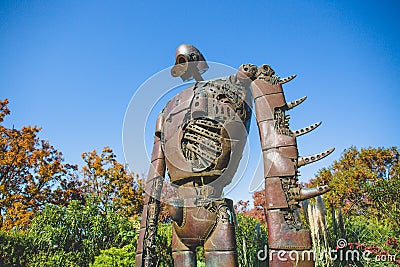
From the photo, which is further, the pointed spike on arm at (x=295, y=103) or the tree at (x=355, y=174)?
the tree at (x=355, y=174)

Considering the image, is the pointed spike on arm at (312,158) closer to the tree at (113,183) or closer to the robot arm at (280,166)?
the robot arm at (280,166)

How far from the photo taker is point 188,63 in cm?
332

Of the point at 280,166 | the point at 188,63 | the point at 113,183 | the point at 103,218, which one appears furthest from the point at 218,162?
the point at 113,183

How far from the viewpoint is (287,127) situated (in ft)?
8.21

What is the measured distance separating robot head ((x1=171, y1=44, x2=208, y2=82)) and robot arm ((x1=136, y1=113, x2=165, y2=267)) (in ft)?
1.64

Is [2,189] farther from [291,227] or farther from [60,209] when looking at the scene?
[291,227]

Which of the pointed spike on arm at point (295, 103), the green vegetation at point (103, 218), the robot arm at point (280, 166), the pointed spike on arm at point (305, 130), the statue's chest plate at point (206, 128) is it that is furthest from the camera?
the green vegetation at point (103, 218)

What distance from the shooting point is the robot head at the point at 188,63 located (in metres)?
3.29

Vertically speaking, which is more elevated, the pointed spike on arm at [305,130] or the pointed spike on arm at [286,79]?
the pointed spike on arm at [286,79]

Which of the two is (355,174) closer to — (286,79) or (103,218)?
(103,218)

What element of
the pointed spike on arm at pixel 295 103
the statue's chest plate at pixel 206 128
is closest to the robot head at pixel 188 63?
the statue's chest plate at pixel 206 128

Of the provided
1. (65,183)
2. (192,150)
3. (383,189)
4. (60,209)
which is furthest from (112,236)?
(65,183)

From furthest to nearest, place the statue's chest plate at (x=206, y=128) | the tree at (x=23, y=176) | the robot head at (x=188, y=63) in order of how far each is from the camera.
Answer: the tree at (x=23, y=176)
the robot head at (x=188, y=63)
the statue's chest plate at (x=206, y=128)

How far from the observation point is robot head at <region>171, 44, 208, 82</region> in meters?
3.29
